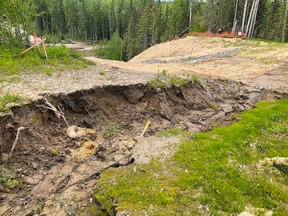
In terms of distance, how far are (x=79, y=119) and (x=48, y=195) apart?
3.60 metres

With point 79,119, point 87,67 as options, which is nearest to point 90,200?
point 79,119

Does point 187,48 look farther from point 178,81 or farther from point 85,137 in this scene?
point 85,137

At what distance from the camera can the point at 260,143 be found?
8.50m

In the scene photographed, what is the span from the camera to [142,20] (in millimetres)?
53469

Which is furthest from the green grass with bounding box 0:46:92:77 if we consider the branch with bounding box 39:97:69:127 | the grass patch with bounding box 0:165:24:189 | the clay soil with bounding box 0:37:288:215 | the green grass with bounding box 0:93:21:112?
the grass patch with bounding box 0:165:24:189

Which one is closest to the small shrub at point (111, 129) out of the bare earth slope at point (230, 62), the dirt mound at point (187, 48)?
the bare earth slope at point (230, 62)

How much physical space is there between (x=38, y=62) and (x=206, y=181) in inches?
410

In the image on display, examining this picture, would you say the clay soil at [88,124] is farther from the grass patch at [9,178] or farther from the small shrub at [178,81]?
the small shrub at [178,81]

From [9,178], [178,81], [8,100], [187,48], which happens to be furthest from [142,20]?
[9,178]

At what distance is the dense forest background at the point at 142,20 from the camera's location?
1501cm

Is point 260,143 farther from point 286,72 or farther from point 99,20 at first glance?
point 99,20

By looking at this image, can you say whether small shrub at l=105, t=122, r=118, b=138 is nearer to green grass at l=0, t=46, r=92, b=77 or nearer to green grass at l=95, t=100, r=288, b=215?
green grass at l=95, t=100, r=288, b=215

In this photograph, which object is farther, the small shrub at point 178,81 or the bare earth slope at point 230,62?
the bare earth slope at point 230,62

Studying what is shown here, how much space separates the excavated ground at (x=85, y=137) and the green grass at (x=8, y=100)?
0.24 m
